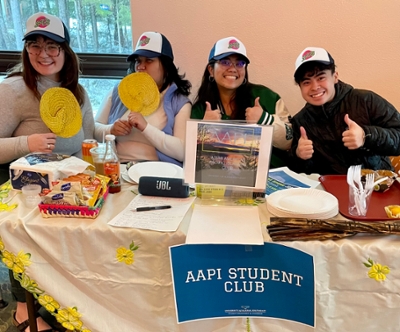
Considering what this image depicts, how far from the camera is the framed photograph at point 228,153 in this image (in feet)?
3.82

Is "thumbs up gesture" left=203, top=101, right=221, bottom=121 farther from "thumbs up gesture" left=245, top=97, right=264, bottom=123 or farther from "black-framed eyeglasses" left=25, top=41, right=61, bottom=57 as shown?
"black-framed eyeglasses" left=25, top=41, right=61, bottom=57

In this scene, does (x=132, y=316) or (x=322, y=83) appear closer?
(x=132, y=316)

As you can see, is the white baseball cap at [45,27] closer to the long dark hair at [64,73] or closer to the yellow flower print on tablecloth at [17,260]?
the long dark hair at [64,73]

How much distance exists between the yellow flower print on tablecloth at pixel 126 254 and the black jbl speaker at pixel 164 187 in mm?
223

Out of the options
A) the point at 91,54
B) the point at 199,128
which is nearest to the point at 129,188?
the point at 199,128

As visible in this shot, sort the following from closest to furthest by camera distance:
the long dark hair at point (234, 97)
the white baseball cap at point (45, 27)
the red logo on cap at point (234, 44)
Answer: the white baseball cap at point (45, 27)
the red logo on cap at point (234, 44)
the long dark hair at point (234, 97)

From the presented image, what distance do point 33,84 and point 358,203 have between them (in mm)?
1437

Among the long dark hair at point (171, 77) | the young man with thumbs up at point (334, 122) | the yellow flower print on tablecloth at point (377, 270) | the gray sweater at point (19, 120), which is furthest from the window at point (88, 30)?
the yellow flower print on tablecloth at point (377, 270)

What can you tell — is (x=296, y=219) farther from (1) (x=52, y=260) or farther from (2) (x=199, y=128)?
(1) (x=52, y=260)

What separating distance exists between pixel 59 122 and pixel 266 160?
2.83 ft

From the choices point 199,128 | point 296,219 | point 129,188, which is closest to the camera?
point 296,219

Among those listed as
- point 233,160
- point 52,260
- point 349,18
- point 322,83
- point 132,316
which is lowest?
point 132,316

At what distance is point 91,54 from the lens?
92.6 inches

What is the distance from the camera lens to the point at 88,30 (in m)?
2.34
